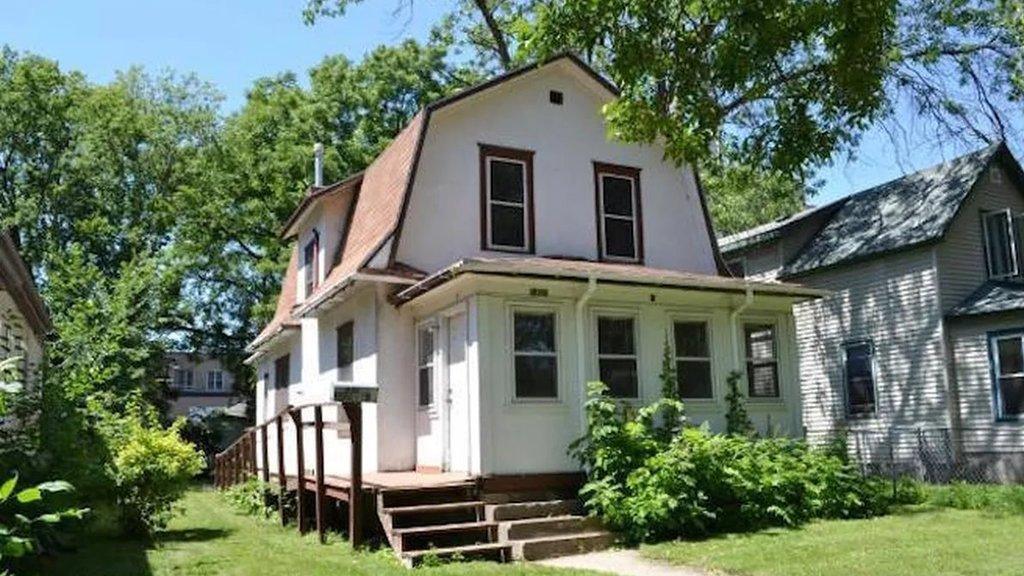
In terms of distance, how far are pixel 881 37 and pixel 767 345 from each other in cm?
712

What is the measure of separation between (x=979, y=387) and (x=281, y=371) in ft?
47.7

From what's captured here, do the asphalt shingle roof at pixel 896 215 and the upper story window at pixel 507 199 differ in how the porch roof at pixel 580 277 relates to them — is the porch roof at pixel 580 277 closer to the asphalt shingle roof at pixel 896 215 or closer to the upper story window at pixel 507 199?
the upper story window at pixel 507 199

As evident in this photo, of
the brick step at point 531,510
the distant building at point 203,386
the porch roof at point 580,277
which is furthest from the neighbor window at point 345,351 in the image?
the distant building at point 203,386

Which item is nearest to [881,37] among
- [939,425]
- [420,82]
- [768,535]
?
[768,535]

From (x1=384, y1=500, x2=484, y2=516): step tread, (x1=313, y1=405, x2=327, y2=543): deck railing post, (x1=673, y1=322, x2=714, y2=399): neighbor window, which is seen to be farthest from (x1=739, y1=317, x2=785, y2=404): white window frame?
(x1=313, y1=405, x2=327, y2=543): deck railing post

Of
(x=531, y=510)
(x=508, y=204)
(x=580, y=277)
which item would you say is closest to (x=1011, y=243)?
(x=508, y=204)

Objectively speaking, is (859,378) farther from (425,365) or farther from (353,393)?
(353,393)

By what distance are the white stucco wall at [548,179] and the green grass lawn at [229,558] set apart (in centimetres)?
453

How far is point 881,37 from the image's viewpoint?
7945mm

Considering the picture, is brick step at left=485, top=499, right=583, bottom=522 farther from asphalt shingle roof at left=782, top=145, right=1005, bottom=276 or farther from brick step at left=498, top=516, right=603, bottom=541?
asphalt shingle roof at left=782, top=145, right=1005, bottom=276

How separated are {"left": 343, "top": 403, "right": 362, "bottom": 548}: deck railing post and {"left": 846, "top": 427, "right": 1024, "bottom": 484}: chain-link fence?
33.3 feet

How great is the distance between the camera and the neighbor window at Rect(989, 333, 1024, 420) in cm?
1744

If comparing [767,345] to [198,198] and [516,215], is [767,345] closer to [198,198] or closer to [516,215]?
[516,215]

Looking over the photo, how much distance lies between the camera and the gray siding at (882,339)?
18891 mm
